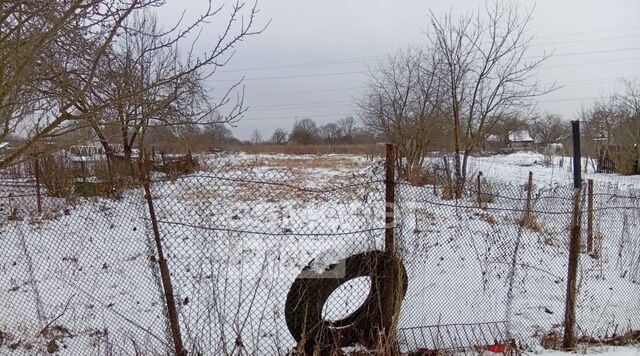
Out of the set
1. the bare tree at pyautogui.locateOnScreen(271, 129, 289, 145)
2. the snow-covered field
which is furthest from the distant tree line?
the snow-covered field

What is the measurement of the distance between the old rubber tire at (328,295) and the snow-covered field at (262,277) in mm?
126

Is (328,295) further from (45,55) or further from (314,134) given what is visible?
(314,134)

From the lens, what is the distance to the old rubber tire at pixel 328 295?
3445 mm

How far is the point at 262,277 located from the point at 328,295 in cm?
170

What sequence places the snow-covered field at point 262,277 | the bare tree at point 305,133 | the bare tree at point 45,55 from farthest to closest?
the bare tree at point 305,133 < the snow-covered field at point 262,277 < the bare tree at point 45,55

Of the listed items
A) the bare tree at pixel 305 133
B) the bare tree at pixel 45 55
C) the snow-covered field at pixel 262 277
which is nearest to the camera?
the bare tree at pixel 45 55

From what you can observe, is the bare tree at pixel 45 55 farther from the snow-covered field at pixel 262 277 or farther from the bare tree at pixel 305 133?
the bare tree at pixel 305 133

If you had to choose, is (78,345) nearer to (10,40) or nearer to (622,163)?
(10,40)

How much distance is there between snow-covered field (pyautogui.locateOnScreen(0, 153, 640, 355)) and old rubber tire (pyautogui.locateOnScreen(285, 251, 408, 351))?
0.41 ft

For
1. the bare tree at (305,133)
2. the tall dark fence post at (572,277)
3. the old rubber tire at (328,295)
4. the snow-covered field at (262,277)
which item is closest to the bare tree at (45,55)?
the snow-covered field at (262,277)

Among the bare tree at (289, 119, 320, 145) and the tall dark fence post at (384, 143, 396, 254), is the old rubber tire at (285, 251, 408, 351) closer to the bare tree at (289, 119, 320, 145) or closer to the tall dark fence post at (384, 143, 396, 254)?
the tall dark fence post at (384, 143, 396, 254)

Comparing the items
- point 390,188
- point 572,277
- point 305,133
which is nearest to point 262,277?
point 390,188

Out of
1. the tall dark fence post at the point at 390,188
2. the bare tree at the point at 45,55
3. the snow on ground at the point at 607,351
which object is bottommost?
the snow on ground at the point at 607,351

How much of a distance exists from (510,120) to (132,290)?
1315 cm
